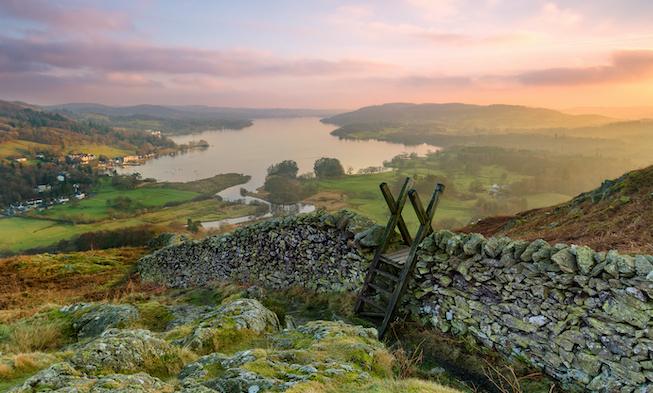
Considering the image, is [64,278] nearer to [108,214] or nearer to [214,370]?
[214,370]

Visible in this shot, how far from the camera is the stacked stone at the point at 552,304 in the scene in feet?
12.8

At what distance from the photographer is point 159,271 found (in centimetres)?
1644

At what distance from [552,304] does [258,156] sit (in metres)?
148

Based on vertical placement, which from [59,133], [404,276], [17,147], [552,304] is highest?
[59,133]

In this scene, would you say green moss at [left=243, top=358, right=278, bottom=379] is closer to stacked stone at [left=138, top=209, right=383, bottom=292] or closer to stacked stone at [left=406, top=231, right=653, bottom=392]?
stacked stone at [left=406, top=231, right=653, bottom=392]

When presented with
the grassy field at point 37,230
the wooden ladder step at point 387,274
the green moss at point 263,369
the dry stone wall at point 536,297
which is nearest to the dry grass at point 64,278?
the green moss at point 263,369

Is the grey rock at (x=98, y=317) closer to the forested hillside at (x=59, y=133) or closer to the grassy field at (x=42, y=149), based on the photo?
the grassy field at (x=42, y=149)

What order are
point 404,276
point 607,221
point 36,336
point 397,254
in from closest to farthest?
1. point 36,336
2. point 404,276
3. point 397,254
4. point 607,221

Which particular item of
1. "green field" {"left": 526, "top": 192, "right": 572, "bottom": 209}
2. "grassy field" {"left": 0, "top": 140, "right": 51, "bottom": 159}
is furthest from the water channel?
"green field" {"left": 526, "top": 192, "right": 572, "bottom": 209}

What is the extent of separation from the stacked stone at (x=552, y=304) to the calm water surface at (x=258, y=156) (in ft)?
289

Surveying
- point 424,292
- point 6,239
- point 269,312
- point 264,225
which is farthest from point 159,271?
point 6,239

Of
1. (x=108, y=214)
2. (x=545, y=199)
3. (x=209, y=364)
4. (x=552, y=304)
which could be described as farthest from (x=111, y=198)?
(x=545, y=199)

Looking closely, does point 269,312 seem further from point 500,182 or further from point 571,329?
point 500,182

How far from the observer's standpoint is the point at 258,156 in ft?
477
